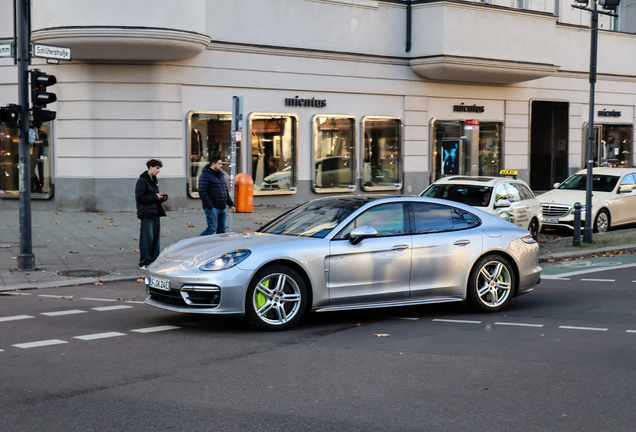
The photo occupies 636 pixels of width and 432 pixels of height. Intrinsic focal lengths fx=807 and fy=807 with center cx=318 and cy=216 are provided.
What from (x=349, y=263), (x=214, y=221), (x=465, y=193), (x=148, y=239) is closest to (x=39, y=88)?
(x=148, y=239)

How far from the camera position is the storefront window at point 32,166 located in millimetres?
20422

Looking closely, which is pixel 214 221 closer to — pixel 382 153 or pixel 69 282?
pixel 69 282

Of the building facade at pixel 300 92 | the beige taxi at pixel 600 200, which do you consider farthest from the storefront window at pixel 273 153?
the beige taxi at pixel 600 200

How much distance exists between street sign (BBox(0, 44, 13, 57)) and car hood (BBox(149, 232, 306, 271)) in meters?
5.64

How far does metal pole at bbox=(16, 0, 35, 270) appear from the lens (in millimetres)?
12289

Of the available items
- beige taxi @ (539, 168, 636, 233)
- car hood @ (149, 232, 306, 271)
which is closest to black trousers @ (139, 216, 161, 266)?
car hood @ (149, 232, 306, 271)

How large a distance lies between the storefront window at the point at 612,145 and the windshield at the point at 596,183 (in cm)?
1148

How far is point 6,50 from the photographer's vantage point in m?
12.4

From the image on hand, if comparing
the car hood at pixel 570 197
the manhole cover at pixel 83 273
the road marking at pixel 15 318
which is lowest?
the manhole cover at pixel 83 273

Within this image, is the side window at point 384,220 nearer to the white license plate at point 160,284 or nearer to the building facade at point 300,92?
the white license plate at point 160,284

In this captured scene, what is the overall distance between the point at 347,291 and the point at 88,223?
439 inches

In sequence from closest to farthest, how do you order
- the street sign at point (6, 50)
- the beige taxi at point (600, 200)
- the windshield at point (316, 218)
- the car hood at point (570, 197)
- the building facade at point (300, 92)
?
1. the windshield at point (316, 218)
2. the street sign at point (6, 50)
3. the beige taxi at point (600, 200)
4. the car hood at point (570, 197)
5. the building facade at point (300, 92)

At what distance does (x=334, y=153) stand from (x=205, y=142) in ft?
14.1

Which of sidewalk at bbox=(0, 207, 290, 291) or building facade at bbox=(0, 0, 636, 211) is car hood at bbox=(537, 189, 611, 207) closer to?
building facade at bbox=(0, 0, 636, 211)
